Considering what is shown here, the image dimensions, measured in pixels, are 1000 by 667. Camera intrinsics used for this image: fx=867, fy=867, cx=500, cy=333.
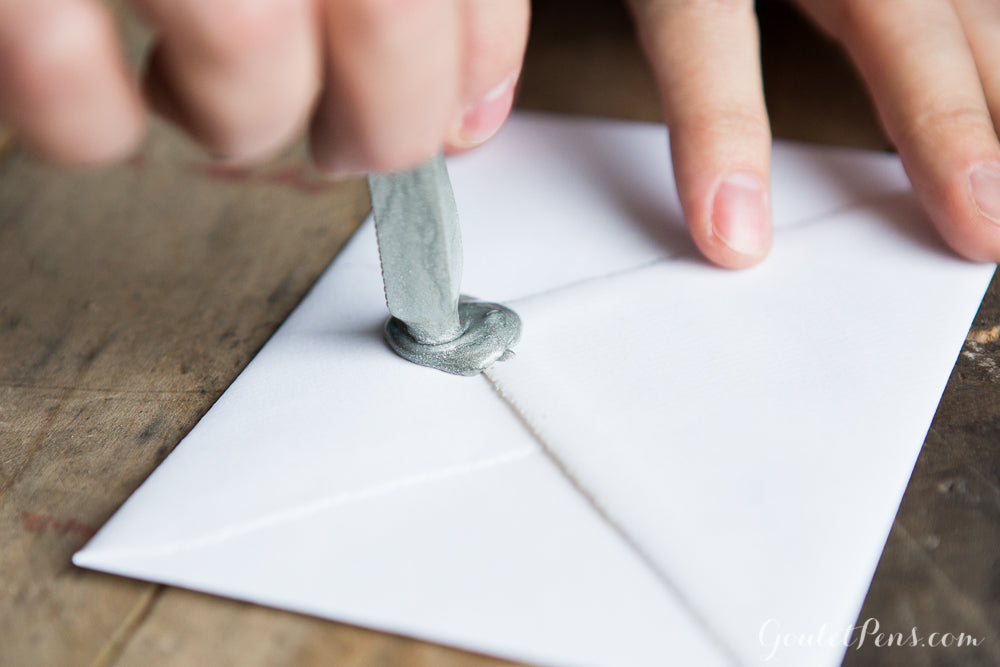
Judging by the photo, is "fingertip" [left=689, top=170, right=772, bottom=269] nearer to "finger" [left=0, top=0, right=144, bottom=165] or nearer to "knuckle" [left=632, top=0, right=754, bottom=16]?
"knuckle" [left=632, top=0, right=754, bottom=16]

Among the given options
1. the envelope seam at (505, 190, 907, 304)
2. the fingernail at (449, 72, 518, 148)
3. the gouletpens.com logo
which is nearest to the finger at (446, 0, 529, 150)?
the fingernail at (449, 72, 518, 148)

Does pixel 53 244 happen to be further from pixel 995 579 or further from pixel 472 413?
pixel 995 579

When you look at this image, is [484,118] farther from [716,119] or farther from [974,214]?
[974,214]

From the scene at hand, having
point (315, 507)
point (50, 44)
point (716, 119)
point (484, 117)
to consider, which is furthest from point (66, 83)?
point (716, 119)

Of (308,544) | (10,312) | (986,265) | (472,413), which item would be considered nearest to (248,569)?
(308,544)

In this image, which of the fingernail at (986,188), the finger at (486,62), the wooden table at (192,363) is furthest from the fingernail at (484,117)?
the fingernail at (986,188)
